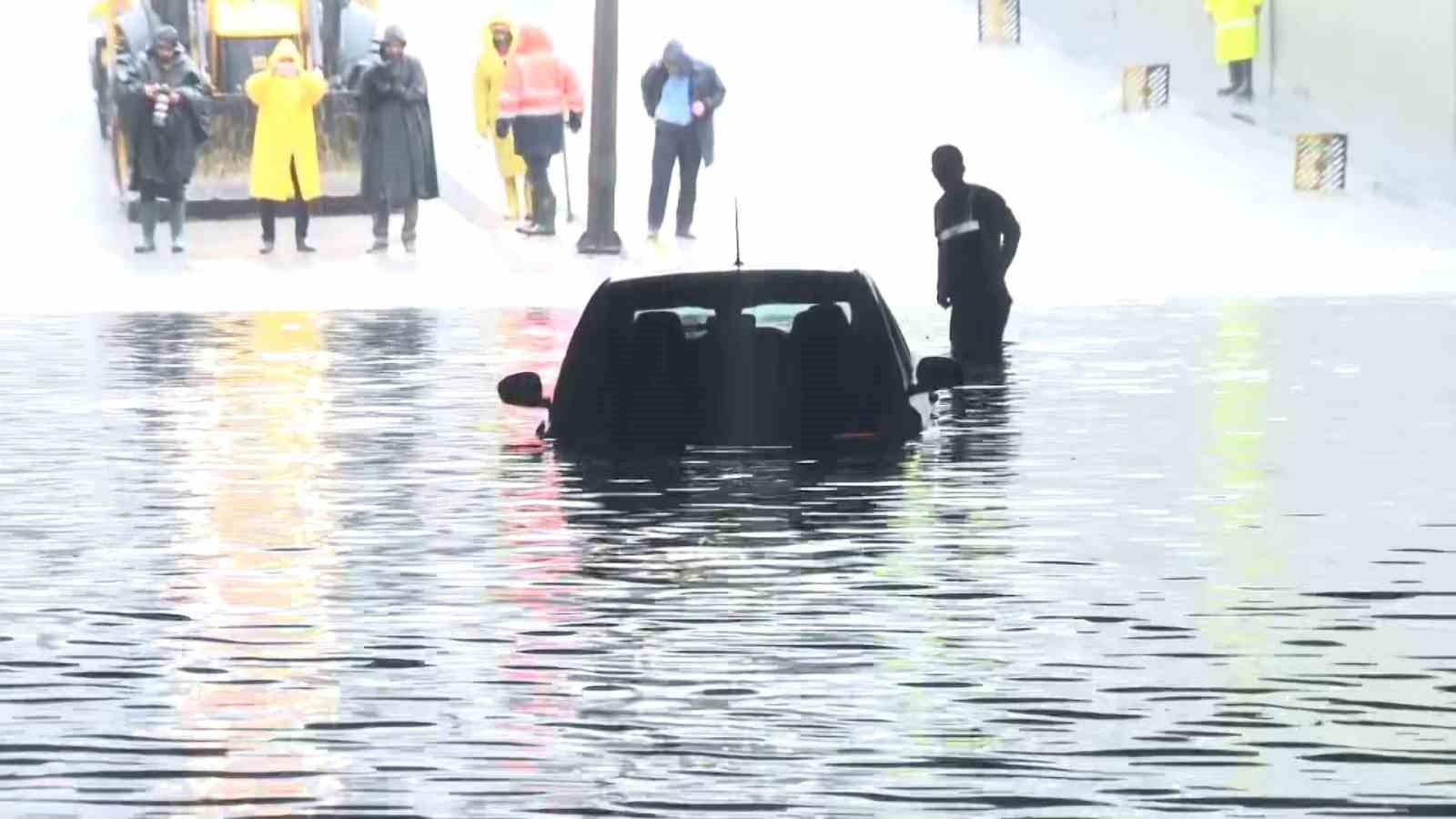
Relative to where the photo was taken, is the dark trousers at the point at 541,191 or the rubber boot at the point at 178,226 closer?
the rubber boot at the point at 178,226

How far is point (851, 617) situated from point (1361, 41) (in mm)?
32778

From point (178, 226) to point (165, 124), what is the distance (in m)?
1.48

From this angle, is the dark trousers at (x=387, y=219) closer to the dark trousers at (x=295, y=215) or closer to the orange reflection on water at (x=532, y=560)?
the dark trousers at (x=295, y=215)

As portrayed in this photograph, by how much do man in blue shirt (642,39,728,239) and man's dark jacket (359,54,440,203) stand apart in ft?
6.29

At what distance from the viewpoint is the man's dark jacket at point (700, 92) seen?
35250 millimetres

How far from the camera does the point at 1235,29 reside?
140 ft

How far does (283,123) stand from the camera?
35.0 m

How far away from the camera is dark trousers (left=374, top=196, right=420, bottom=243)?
3559 centimetres

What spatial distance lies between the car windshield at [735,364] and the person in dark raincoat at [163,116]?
18.3 m

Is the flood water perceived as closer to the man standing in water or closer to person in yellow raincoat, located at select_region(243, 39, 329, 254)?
the man standing in water

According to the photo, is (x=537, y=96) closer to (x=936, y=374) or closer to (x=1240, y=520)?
(x=936, y=374)

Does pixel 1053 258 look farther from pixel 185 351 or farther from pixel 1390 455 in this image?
pixel 1390 455

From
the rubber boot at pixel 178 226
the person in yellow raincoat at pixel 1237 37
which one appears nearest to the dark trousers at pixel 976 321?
the rubber boot at pixel 178 226

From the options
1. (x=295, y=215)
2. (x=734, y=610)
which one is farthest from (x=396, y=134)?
(x=734, y=610)
